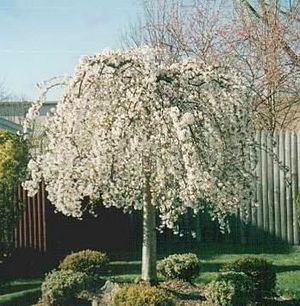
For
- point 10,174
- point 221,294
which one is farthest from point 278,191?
point 221,294

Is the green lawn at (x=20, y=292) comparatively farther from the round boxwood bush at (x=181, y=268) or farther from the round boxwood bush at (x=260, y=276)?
the round boxwood bush at (x=260, y=276)

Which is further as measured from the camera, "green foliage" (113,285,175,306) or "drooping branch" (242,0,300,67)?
"drooping branch" (242,0,300,67)

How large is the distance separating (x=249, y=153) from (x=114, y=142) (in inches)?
64.8

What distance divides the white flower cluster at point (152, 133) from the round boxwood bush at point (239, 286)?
2.57ft

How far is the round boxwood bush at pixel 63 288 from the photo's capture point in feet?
26.9

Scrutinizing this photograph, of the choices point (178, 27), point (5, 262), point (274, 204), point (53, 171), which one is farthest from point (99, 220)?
point (178, 27)

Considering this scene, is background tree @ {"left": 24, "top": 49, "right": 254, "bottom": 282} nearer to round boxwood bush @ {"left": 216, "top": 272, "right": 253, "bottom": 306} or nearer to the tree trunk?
the tree trunk

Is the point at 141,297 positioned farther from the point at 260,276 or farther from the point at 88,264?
the point at 88,264

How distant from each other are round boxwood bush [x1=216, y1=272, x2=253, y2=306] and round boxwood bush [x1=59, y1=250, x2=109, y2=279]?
5.65 ft

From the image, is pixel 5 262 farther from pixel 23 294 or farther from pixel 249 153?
pixel 249 153

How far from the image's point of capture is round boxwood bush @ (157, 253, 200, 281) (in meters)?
8.92

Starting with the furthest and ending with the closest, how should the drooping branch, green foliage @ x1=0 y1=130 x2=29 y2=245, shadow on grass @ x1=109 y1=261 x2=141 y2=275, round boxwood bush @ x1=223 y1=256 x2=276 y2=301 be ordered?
the drooping branch
green foliage @ x1=0 y1=130 x2=29 y2=245
shadow on grass @ x1=109 y1=261 x2=141 y2=275
round boxwood bush @ x1=223 y1=256 x2=276 y2=301

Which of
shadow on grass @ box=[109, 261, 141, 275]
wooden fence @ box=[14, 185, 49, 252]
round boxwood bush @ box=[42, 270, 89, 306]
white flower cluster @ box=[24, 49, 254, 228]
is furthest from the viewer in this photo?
wooden fence @ box=[14, 185, 49, 252]

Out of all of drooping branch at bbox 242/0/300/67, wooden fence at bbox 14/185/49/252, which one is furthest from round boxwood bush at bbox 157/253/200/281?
drooping branch at bbox 242/0/300/67
